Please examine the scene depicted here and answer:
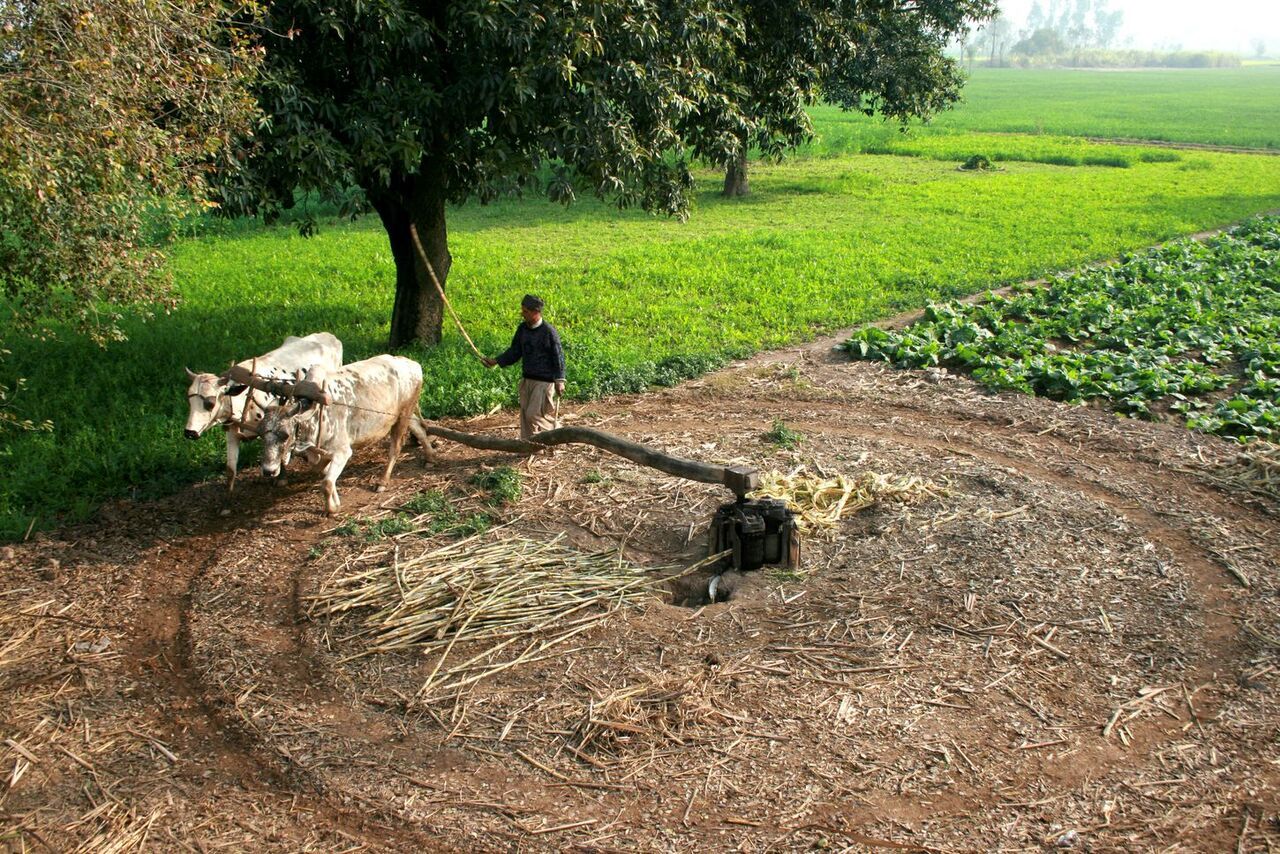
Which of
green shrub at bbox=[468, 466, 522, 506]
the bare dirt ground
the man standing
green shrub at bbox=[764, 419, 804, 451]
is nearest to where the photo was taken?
the bare dirt ground

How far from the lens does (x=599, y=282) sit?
65.3ft

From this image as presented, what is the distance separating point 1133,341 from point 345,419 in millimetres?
12520

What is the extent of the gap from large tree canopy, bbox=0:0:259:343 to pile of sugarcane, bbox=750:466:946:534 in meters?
6.32

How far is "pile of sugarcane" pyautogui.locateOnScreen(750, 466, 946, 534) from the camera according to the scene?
386 inches

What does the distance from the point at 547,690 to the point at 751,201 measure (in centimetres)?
2581

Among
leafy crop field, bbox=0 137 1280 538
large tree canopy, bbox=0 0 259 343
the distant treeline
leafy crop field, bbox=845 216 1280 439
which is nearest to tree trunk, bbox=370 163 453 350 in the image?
leafy crop field, bbox=0 137 1280 538

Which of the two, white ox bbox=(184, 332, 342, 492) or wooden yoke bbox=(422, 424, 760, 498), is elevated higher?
white ox bbox=(184, 332, 342, 492)

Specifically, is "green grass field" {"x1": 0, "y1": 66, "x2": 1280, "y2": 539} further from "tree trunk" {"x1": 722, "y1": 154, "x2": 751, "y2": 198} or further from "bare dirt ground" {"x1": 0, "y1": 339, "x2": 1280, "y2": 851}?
"bare dirt ground" {"x1": 0, "y1": 339, "x2": 1280, "y2": 851}

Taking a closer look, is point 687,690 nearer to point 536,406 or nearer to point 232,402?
point 536,406

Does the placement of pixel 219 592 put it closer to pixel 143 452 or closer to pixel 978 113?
pixel 143 452

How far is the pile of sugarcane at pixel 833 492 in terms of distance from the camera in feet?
32.1

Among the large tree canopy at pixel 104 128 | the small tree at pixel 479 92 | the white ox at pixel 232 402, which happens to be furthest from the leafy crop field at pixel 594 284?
the small tree at pixel 479 92

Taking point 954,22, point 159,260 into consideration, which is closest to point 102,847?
point 159,260

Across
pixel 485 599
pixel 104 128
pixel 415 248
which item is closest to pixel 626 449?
pixel 485 599
